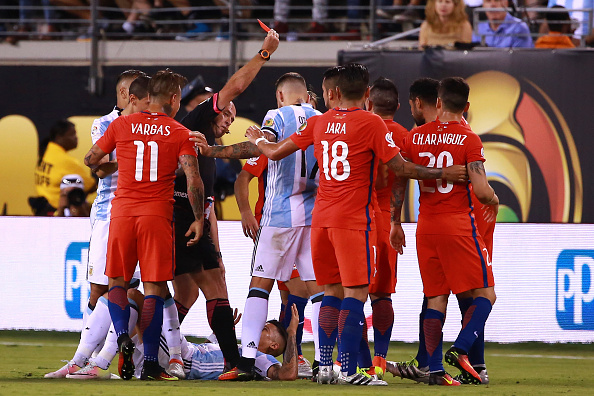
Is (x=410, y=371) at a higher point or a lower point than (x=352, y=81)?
lower

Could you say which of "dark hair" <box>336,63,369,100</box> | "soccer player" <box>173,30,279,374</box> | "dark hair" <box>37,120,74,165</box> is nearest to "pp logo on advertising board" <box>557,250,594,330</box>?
"soccer player" <box>173,30,279,374</box>

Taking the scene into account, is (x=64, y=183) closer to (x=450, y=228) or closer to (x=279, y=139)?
(x=279, y=139)

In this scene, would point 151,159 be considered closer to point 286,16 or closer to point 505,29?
point 505,29

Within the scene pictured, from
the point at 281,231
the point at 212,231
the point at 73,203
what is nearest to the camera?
the point at 281,231

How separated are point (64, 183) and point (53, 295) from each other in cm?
206

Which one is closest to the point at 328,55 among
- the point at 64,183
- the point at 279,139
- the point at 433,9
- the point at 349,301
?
the point at 433,9

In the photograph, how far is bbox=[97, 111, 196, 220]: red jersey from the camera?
20.1ft

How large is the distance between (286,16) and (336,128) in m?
8.60

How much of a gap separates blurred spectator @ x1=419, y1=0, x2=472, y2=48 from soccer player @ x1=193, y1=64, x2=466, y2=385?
6.08 metres

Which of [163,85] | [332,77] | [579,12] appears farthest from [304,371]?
[579,12]

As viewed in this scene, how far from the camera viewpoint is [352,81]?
5.98m

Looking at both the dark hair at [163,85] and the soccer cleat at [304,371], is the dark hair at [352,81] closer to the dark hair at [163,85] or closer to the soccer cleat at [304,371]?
the dark hair at [163,85]

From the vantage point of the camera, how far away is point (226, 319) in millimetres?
6441

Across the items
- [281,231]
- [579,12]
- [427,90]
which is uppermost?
[579,12]
